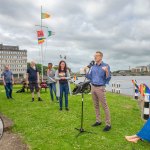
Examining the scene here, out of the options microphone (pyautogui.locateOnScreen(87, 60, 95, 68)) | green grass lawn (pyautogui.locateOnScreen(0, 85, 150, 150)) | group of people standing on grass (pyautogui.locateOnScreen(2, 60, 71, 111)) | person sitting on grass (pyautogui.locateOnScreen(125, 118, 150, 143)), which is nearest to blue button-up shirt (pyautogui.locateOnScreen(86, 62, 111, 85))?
microphone (pyautogui.locateOnScreen(87, 60, 95, 68))

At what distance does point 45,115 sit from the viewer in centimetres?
1053

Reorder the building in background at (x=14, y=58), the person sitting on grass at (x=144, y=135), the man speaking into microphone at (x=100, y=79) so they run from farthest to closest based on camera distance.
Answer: the building in background at (x=14, y=58) → the man speaking into microphone at (x=100, y=79) → the person sitting on grass at (x=144, y=135)

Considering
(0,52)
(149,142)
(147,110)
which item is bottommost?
(149,142)

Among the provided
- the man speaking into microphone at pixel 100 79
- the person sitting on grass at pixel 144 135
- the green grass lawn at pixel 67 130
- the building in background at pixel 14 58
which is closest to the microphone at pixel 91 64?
the man speaking into microphone at pixel 100 79

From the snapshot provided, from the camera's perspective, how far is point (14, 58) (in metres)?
170

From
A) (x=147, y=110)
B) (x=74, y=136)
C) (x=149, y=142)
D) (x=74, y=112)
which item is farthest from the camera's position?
(x=74, y=112)

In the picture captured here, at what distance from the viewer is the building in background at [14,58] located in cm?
16725

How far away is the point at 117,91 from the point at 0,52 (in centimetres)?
14830

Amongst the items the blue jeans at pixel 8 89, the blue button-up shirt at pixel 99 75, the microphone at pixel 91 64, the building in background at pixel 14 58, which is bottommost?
the blue jeans at pixel 8 89

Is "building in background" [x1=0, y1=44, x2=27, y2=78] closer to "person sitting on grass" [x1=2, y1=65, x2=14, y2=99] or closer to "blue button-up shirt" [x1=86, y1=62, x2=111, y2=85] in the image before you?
"person sitting on grass" [x1=2, y1=65, x2=14, y2=99]

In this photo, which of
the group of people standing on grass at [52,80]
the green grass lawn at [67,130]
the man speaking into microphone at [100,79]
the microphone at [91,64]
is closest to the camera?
the green grass lawn at [67,130]

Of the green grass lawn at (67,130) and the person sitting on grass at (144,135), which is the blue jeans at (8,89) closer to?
the green grass lawn at (67,130)

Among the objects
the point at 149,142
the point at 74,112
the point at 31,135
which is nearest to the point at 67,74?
the point at 74,112

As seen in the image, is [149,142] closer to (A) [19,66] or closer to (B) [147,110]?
(B) [147,110]
